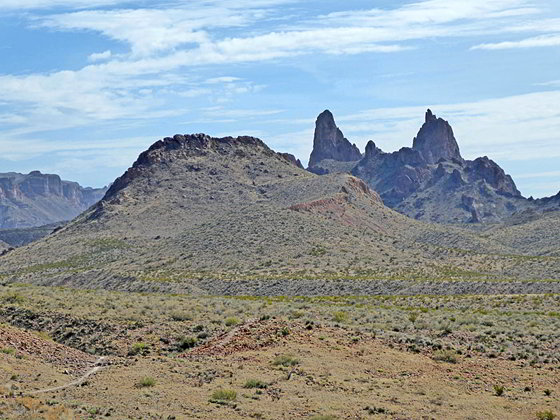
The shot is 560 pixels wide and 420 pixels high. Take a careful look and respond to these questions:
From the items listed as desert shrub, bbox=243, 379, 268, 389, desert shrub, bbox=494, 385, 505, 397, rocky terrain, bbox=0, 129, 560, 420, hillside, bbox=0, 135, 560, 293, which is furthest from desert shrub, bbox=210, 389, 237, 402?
hillside, bbox=0, 135, 560, 293

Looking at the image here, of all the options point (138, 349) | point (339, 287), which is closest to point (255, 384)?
point (138, 349)

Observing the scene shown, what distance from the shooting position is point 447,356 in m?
35.7

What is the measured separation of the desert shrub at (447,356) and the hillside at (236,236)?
130ft

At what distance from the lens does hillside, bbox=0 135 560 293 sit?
93.4m

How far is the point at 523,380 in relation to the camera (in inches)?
1267

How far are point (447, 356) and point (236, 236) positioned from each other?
7797 centimetres

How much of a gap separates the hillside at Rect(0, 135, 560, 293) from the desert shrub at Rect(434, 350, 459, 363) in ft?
130

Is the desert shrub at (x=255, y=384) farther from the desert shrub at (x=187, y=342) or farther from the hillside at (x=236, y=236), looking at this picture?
the hillside at (x=236, y=236)

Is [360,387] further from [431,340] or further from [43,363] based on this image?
[43,363]

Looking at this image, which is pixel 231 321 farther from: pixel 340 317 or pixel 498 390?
pixel 498 390

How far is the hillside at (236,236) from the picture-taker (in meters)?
93.4

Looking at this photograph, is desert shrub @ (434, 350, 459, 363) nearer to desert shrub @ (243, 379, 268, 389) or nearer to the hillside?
desert shrub @ (243, 379, 268, 389)

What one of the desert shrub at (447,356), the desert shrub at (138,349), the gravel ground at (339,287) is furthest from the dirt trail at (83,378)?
the gravel ground at (339,287)

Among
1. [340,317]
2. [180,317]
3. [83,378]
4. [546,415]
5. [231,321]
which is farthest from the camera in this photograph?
[340,317]
